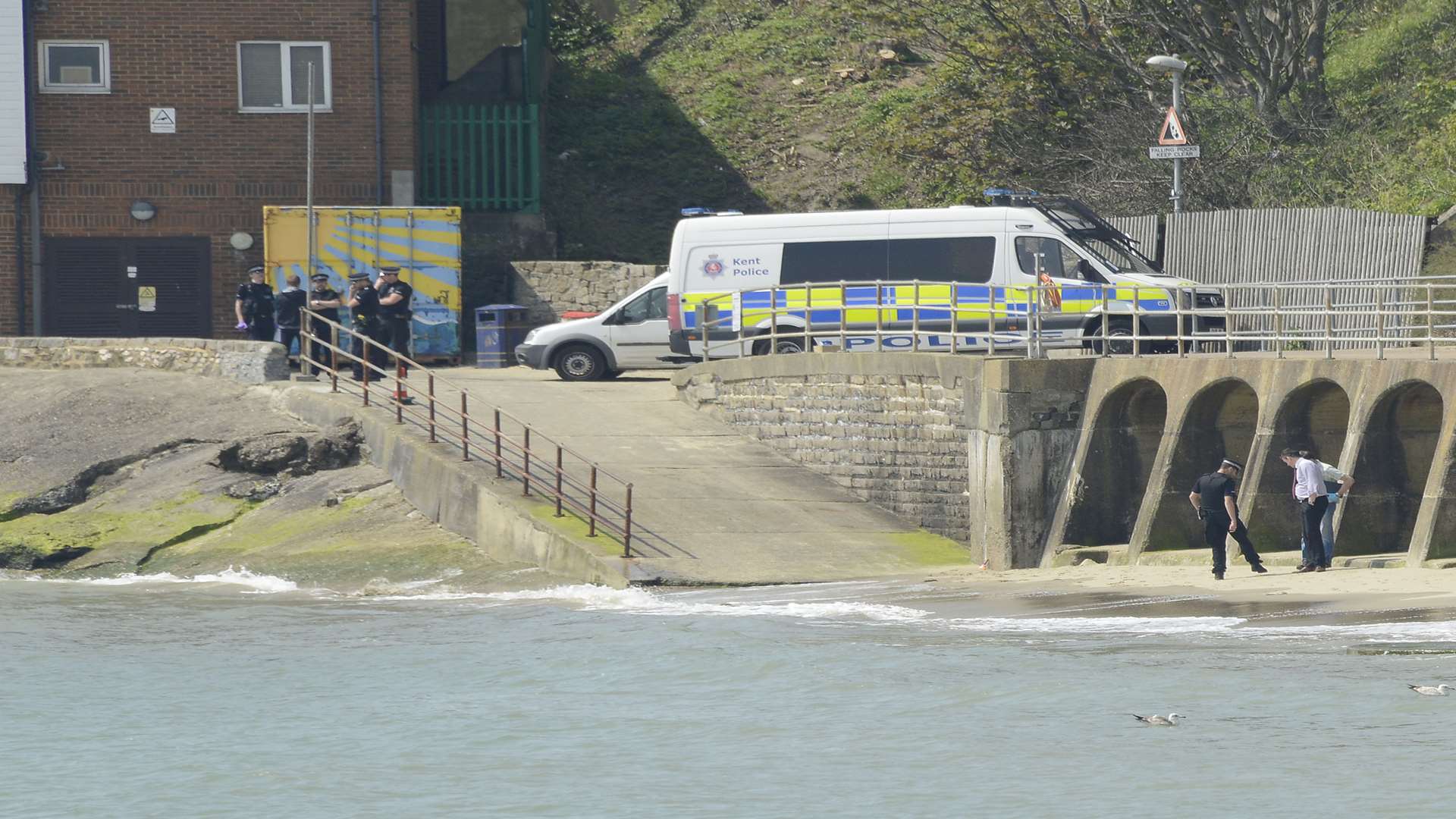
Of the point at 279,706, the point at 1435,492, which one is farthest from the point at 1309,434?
the point at 279,706

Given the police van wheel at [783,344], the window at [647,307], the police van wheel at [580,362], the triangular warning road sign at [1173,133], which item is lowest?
the police van wheel at [580,362]

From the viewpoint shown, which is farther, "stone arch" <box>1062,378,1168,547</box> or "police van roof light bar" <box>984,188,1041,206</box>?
"police van roof light bar" <box>984,188,1041,206</box>

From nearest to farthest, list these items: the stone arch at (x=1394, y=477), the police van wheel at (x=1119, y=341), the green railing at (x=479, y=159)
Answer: the stone arch at (x=1394, y=477) → the police van wheel at (x=1119, y=341) → the green railing at (x=479, y=159)

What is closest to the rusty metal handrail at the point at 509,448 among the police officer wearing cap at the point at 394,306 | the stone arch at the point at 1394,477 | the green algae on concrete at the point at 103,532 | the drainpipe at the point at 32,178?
the police officer wearing cap at the point at 394,306

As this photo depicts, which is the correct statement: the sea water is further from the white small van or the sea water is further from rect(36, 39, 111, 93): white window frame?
rect(36, 39, 111, 93): white window frame

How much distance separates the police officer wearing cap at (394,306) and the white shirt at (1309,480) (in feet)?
39.2

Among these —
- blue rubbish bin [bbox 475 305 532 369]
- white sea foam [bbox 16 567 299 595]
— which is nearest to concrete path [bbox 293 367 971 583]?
blue rubbish bin [bbox 475 305 532 369]

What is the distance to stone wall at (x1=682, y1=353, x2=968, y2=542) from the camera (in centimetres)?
2380

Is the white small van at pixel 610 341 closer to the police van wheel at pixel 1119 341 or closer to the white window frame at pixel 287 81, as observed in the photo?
the white window frame at pixel 287 81

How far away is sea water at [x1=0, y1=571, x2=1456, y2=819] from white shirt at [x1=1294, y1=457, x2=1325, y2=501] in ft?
6.21

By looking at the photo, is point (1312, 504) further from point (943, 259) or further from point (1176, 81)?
point (1176, 81)

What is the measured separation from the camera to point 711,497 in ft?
76.7

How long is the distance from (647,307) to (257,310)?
17.0ft

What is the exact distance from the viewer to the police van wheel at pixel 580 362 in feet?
95.9
